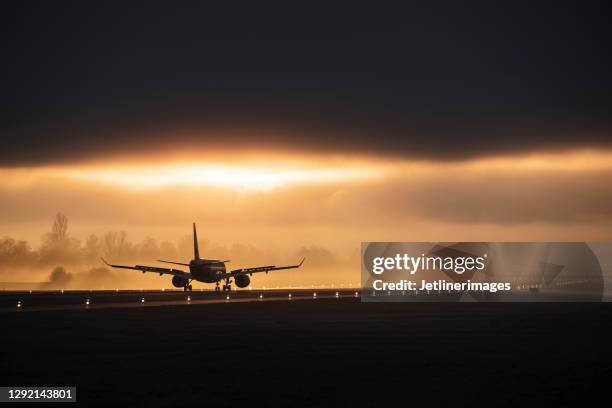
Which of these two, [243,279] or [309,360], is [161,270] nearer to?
[243,279]

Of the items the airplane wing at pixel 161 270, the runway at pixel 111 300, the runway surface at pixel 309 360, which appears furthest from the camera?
the airplane wing at pixel 161 270

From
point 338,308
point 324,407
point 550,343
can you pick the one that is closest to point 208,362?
point 324,407

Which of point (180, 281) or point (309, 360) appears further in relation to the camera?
point (180, 281)

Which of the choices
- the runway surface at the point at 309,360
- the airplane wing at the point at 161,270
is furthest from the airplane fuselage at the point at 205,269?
the runway surface at the point at 309,360

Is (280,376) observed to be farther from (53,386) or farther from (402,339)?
(402,339)

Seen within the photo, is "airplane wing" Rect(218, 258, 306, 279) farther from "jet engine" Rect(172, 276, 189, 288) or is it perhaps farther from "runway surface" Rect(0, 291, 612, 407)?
"runway surface" Rect(0, 291, 612, 407)

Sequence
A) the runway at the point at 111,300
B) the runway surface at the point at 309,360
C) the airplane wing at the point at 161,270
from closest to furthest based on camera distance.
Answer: the runway surface at the point at 309,360
the runway at the point at 111,300
the airplane wing at the point at 161,270

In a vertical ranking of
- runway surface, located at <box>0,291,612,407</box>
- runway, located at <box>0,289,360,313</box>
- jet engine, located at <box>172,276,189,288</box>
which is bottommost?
runway surface, located at <box>0,291,612,407</box>

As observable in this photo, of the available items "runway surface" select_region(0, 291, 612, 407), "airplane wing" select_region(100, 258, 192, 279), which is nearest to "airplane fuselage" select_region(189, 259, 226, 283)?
"airplane wing" select_region(100, 258, 192, 279)

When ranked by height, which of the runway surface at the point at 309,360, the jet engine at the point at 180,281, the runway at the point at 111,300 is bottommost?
the runway surface at the point at 309,360

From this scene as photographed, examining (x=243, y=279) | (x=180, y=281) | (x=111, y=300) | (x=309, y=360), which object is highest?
(x=243, y=279)

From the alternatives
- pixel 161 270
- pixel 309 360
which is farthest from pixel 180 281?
pixel 309 360

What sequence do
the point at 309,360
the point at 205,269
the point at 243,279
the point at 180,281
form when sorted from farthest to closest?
1. the point at 243,279
2. the point at 180,281
3. the point at 205,269
4. the point at 309,360

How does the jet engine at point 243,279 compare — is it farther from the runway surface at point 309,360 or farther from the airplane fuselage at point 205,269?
the runway surface at point 309,360
